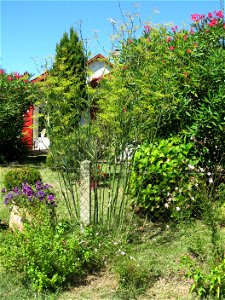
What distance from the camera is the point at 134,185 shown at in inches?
228

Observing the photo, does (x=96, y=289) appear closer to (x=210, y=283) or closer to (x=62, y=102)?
(x=210, y=283)

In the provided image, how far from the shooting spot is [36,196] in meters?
5.35

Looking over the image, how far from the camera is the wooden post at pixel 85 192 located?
5.09 meters

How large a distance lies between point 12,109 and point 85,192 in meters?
7.46

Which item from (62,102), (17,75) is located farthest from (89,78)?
(17,75)

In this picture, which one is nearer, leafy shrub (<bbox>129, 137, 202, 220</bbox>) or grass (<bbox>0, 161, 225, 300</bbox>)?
grass (<bbox>0, 161, 225, 300</bbox>)

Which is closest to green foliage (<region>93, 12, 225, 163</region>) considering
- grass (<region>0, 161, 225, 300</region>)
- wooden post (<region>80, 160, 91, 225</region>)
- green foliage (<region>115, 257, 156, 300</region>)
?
wooden post (<region>80, 160, 91, 225</region>)

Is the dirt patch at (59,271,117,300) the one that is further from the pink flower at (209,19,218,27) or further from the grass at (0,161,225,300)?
the pink flower at (209,19,218,27)

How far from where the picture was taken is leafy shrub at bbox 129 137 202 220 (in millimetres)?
5586

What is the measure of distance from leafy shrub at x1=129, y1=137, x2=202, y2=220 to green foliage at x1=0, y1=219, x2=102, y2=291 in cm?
140

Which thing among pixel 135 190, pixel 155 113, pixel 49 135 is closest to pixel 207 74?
pixel 155 113

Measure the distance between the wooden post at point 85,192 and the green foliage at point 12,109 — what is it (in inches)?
279

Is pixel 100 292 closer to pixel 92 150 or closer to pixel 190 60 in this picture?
pixel 92 150

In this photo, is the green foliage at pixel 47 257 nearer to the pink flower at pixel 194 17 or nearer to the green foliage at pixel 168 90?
the green foliage at pixel 168 90
